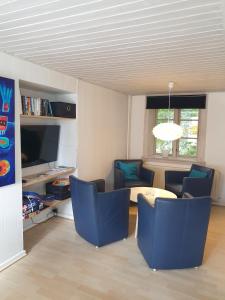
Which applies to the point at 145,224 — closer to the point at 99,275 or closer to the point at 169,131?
the point at 99,275

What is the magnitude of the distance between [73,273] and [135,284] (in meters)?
0.67

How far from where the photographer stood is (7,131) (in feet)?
8.36

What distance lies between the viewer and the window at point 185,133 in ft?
17.0

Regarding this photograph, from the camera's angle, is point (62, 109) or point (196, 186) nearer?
point (62, 109)

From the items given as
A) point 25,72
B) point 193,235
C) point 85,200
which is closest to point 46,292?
point 85,200

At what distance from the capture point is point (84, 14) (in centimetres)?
168

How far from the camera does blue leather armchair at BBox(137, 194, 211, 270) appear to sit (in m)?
2.38

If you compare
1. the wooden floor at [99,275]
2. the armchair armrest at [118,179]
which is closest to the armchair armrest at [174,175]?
the armchair armrest at [118,179]

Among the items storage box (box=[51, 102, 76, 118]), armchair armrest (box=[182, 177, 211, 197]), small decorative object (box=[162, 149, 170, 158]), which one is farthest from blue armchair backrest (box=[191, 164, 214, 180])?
storage box (box=[51, 102, 76, 118])

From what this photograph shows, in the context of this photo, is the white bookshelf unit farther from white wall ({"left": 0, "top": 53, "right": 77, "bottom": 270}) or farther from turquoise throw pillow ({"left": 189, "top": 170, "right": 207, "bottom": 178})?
turquoise throw pillow ({"left": 189, "top": 170, "right": 207, "bottom": 178})

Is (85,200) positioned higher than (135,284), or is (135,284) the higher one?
(85,200)

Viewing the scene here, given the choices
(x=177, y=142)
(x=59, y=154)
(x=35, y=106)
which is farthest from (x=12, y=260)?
(x=177, y=142)

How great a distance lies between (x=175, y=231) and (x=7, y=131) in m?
2.07

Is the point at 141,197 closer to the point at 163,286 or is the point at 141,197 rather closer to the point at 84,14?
the point at 163,286
